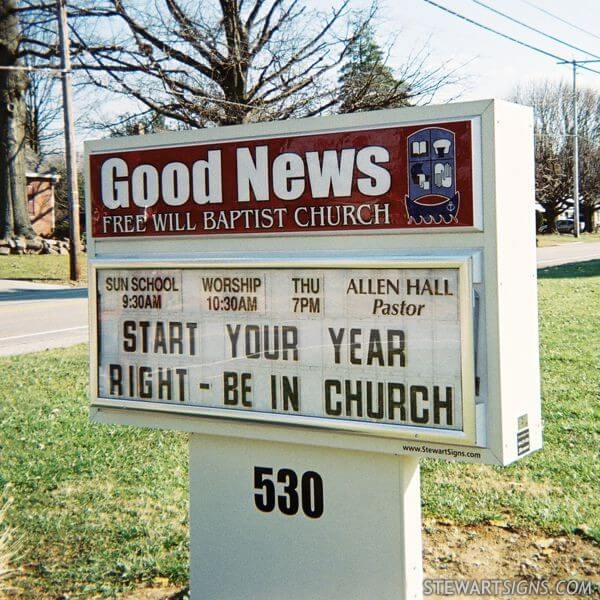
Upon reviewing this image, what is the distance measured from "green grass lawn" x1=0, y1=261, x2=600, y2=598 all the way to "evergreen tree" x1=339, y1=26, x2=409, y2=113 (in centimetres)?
1324

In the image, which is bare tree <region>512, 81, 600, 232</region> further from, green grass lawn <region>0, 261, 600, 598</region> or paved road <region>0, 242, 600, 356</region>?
green grass lawn <region>0, 261, 600, 598</region>

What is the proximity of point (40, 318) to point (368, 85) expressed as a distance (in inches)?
373

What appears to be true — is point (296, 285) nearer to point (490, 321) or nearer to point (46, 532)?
point (490, 321)

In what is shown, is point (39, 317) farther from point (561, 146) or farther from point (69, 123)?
point (561, 146)

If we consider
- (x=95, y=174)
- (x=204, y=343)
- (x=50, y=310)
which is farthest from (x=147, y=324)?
(x=50, y=310)

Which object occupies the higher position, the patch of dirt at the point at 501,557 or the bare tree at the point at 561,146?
the bare tree at the point at 561,146

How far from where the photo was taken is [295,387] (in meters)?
3.91

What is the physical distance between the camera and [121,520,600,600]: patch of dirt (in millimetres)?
4484

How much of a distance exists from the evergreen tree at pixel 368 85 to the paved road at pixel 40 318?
307 inches

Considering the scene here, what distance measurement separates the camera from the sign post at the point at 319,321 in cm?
347

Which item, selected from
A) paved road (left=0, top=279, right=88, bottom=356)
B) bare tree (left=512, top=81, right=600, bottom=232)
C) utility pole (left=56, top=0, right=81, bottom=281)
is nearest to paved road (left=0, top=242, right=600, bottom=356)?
paved road (left=0, top=279, right=88, bottom=356)

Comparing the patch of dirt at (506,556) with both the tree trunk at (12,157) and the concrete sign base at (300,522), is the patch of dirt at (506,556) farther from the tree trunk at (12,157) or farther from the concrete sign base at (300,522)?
the tree trunk at (12,157)

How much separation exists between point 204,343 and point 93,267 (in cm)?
76

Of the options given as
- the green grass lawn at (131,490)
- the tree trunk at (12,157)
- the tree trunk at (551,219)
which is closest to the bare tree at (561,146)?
the tree trunk at (551,219)
